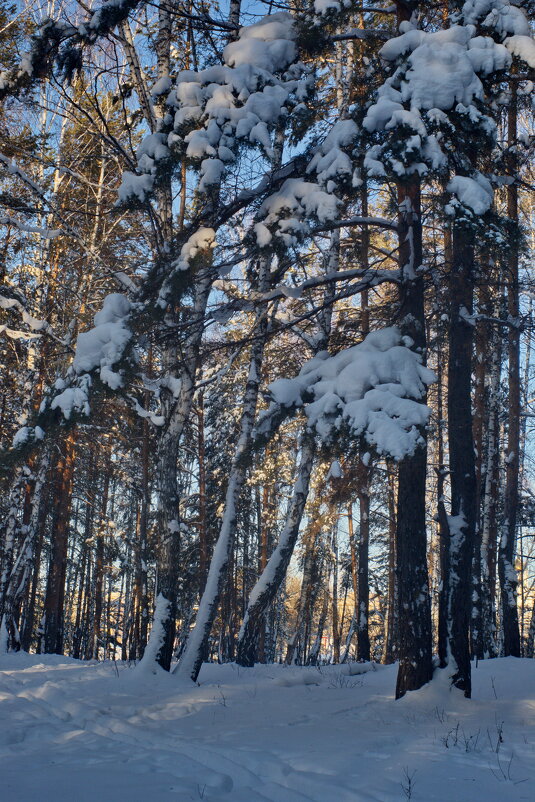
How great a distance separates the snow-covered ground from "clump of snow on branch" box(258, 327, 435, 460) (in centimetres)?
259

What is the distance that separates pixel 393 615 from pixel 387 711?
14886mm

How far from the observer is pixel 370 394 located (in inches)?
259

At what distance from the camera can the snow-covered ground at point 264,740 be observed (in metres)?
4.04

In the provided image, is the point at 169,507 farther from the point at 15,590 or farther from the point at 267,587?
the point at 15,590

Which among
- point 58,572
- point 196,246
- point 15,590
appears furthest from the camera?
point 58,572

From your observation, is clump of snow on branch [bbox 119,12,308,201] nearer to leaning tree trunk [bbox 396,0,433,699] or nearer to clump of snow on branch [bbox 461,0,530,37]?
leaning tree trunk [bbox 396,0,433,699]

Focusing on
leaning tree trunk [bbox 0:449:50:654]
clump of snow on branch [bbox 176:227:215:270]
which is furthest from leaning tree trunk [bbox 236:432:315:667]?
leaning tree trunk [bbox 0:449:50:654]

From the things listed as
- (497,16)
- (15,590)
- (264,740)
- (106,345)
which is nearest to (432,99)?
(497,16)

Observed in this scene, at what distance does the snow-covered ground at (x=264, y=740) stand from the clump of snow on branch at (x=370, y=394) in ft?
8.51

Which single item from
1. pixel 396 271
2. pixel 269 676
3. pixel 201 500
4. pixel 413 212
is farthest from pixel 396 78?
pixel 201 500

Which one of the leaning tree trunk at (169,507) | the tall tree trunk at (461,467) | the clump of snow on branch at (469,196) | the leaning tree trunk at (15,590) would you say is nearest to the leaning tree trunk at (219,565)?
the leaning tree trunk at (169,507)

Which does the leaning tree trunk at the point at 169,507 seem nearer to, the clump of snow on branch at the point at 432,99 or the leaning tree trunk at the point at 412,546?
the leaning tree trunk at the point at 412,546

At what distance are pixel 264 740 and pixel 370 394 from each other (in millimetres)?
3459

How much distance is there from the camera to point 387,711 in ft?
21.4
